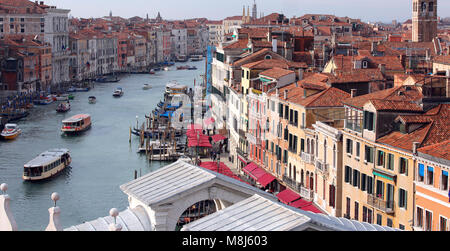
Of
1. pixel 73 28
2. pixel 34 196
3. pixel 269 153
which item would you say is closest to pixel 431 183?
pixel 269 153

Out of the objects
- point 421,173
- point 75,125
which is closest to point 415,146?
point 421,173

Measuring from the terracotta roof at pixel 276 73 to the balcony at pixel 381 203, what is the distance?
5504 mm

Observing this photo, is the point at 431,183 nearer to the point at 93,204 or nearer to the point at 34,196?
the point at 93,204

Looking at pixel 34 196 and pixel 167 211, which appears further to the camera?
pixel 34 196

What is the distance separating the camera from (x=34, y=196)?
14586 millimetres

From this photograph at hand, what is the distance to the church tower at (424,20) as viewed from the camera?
96.8ft

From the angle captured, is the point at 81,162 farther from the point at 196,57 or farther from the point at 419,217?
the point at 196,57

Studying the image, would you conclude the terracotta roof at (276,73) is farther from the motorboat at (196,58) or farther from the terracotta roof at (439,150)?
the motorboat at (196,58)

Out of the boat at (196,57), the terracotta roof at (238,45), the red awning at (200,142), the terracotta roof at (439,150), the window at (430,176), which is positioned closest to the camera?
the terracotta roof at (439,150)

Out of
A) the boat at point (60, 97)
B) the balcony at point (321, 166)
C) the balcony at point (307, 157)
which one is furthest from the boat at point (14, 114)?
the balcony at point (321, 166)

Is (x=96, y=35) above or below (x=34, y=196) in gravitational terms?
above

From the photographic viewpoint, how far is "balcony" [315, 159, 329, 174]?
1057cm

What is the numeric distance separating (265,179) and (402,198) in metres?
5.27
